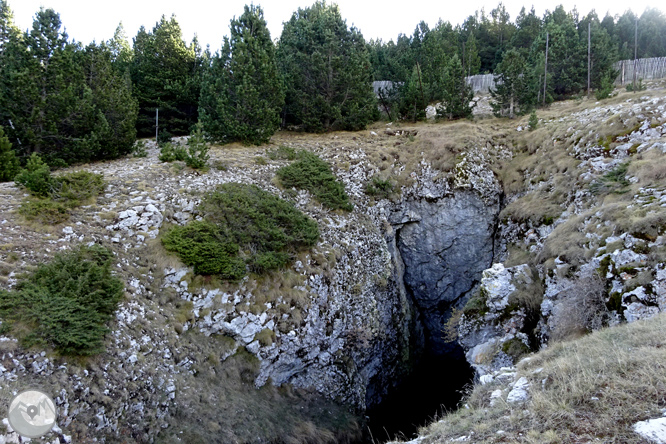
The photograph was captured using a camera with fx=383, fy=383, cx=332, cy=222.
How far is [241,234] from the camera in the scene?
47.2 ft

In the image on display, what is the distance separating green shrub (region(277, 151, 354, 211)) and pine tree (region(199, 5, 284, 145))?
13.9 ft

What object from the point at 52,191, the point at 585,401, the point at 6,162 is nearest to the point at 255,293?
the point at 52,191

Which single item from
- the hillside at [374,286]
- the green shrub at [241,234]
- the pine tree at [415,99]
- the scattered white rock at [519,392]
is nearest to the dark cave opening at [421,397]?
the hillside at [374,286]

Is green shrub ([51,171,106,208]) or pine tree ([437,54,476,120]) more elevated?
pine tree ([437,54,476,120])

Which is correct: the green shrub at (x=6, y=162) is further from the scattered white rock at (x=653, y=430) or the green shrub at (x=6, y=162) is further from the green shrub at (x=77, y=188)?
the scattered white rock at (x=653, y=430)

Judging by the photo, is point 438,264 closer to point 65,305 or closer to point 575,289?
point 575,289

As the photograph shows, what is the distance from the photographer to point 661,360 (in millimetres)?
5652

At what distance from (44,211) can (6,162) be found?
554 cm

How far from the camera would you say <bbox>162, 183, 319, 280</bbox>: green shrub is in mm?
13070

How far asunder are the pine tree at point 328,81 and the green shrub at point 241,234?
10004 mm

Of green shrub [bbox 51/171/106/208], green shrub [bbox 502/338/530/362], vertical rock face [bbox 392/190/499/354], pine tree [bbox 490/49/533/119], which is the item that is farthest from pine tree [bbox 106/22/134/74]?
green shrub [bbox 502/338/530/362]

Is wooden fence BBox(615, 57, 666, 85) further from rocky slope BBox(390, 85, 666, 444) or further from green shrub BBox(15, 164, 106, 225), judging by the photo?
green shrub BBox(15, 164, 106, 225)

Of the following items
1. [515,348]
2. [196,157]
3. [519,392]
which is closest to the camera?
[519,392]

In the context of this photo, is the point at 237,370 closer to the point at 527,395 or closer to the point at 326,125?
the point at 527,395
